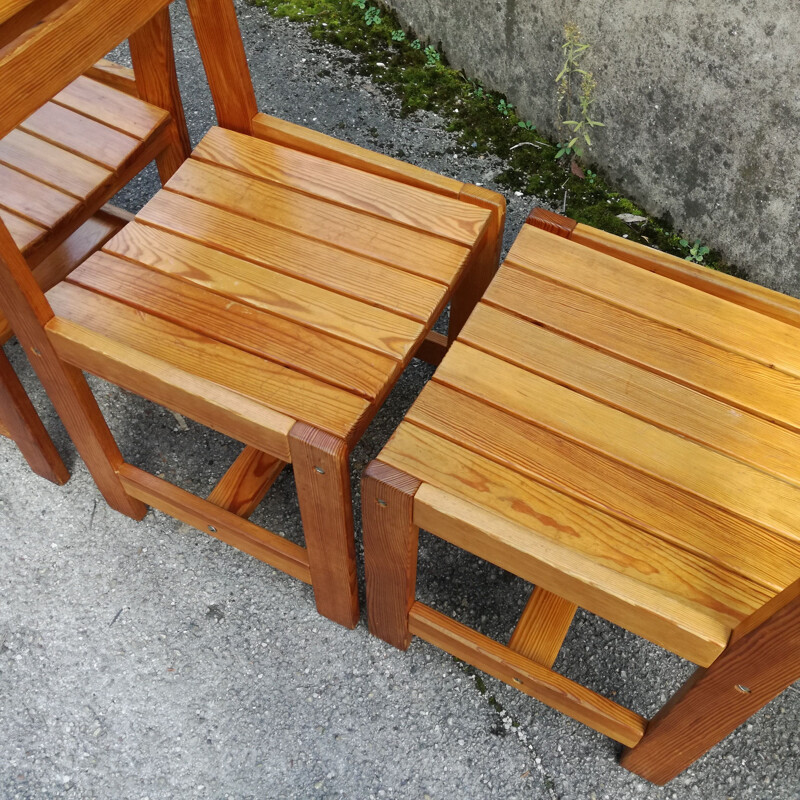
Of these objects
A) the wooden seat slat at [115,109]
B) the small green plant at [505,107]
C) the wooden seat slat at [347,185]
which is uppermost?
the wooden seat slat at [115,109]

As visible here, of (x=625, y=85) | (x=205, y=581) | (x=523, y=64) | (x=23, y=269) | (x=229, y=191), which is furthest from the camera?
(x=523, y=64)

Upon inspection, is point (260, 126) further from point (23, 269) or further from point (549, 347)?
point (549, 347)

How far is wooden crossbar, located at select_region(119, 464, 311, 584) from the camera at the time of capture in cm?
159

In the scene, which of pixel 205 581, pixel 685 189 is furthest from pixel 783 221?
pixel 205 581

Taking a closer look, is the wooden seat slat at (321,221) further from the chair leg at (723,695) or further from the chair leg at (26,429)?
the chair leg at (723,695)

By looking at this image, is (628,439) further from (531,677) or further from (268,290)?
(268,290)

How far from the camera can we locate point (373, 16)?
283 centimetres

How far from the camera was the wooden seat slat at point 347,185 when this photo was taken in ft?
4.89

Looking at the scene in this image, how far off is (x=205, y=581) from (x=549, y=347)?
98 centimetres

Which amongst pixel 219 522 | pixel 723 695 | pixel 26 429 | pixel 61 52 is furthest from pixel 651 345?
pixel 26 429

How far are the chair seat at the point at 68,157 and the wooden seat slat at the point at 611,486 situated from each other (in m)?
0.86

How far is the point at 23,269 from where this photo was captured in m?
1.27

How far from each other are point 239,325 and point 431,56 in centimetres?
175

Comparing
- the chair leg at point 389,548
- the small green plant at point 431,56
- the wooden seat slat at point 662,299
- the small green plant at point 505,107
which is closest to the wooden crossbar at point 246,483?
the chair leg at point 389,548
